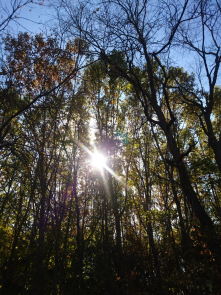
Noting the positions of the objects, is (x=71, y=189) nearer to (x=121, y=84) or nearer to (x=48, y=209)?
(x=48, y=209)

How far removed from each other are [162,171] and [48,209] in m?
4.18

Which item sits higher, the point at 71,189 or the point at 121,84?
the point at 121,84

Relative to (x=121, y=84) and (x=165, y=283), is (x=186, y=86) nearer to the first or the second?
(x=121, y=84)

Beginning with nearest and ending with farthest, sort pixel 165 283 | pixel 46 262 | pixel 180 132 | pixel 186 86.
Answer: pixel 165 283, pixel 46 262, pixel 186 86, pixel 180 132

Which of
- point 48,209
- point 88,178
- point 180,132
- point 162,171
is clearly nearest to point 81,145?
point 88,178

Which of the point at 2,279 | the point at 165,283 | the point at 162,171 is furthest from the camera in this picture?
the point at 162,171

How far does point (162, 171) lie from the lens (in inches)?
262

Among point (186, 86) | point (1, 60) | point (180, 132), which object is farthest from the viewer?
point (180, 132)

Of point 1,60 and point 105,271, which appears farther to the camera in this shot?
point 105,271

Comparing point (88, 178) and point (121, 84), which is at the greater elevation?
point (121, 84)

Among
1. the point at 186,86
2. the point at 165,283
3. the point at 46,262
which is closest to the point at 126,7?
the point at 186,86

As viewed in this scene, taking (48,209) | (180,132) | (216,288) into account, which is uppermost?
(180,132)

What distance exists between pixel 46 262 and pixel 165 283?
3596mm

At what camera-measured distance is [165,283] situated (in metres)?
4.32
